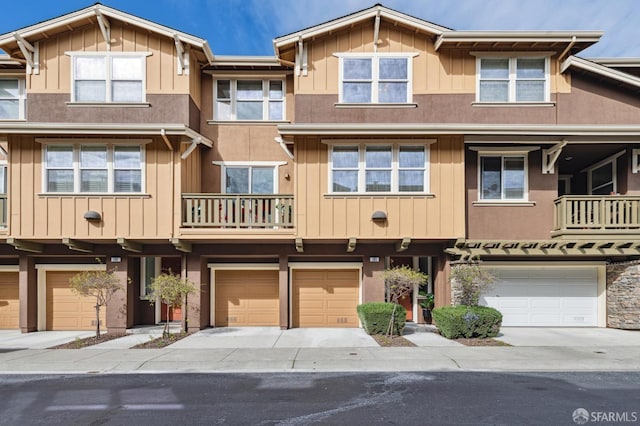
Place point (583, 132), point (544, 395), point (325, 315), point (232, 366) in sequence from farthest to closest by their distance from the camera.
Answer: point (325, 315) < point (583, 132) < point (232, 366) < point (544, 395)

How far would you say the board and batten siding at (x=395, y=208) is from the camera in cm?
1235

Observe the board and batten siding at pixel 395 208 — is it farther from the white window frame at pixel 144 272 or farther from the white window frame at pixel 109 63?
the white window frame at pixel 144 272

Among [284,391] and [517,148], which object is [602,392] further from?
[517,148]

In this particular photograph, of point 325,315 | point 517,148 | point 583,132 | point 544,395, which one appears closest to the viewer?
point 544,395

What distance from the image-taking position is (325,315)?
13875 millimetres

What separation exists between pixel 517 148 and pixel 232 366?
35.3ft

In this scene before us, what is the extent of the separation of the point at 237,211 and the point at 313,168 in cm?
273

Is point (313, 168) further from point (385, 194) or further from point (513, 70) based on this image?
point (513, 70)

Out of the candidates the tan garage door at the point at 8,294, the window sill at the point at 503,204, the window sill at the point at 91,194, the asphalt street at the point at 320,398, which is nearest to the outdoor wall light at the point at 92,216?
the window sill at the point at 91,194

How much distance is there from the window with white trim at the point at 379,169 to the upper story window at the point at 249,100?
3123mm

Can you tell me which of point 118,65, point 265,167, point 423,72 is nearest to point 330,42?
point 423,72

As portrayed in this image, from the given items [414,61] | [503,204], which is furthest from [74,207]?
[503,204]

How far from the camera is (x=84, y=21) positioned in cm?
1289

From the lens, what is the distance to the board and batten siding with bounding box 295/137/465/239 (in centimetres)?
1235
